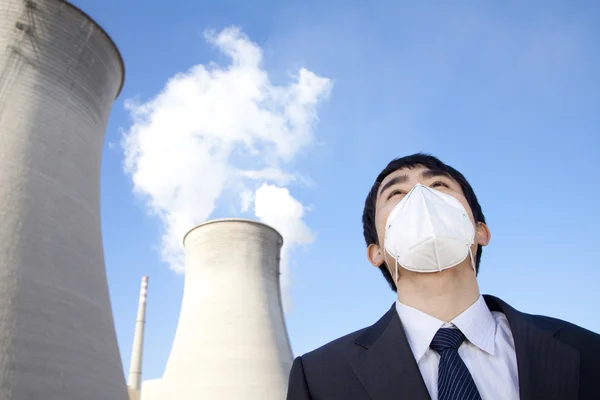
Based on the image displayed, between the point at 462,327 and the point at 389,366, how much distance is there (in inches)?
8.1

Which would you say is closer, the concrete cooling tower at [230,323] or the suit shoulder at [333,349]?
the suit shoulder at [333,349]

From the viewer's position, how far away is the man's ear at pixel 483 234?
159 centimetres

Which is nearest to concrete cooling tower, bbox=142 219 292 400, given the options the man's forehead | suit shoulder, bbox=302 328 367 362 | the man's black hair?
the man's black hair

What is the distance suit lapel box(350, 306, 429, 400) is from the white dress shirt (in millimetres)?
44

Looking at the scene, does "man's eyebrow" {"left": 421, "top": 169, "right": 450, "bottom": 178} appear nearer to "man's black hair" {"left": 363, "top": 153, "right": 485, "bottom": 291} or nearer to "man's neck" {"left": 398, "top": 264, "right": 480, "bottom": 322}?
"man's black hair" {"left": 363, "top": 153, "right": 485, "bottom": 291}

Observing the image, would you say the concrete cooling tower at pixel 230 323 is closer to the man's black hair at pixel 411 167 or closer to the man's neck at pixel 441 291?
the man's black hair at pixel 411 167

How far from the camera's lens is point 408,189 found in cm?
157

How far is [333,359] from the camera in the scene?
129 centimetres

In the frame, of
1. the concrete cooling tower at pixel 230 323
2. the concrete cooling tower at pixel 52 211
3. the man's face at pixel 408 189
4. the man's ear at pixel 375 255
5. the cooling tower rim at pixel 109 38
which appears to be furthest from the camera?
the concrete cooling tower at pixel 230 323

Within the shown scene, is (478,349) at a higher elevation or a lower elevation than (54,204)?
lower

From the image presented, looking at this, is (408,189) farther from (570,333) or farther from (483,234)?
(570,333)

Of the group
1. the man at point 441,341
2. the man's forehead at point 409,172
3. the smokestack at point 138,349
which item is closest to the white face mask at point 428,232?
the man at point 441,341

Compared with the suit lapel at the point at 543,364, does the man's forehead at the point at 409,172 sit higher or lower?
higher

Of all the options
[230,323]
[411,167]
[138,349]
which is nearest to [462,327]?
[411,167]
